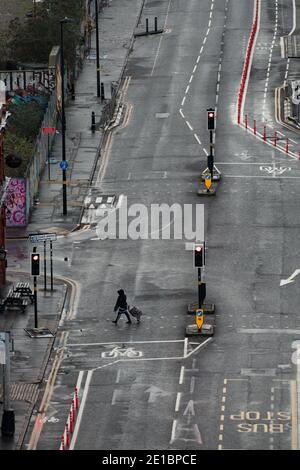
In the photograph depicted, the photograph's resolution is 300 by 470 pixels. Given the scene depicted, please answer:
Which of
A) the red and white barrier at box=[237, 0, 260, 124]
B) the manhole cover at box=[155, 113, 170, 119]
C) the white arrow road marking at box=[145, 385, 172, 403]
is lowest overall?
the red and white barrier at box=[237, 0, 260, 124]

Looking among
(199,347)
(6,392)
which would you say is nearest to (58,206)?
(199,347)

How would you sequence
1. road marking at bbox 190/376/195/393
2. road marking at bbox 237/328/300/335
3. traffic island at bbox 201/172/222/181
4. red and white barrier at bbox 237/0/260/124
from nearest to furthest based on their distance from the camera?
road marking at bbox 190/376/195/393, road marking at bbox 237/328/300/335, traffic island at bbox 201/172/222/181, red and white barrier at bbox 237/0/260/124

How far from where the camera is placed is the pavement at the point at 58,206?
85.4m

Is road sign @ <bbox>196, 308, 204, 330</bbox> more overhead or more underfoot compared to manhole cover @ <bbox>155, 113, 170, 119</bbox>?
more overhead

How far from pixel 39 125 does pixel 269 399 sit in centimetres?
4853

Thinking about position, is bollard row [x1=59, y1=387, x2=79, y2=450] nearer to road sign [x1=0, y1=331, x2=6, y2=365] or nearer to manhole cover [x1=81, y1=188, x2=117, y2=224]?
road sign [x1=0, y1=331, x2=6, y2=365]

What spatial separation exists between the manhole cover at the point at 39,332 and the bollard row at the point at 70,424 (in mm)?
8188

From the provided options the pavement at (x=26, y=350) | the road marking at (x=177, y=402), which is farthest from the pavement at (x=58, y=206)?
the road marking at (x=177, y=402)

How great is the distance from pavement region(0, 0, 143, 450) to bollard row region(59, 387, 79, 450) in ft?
3.54

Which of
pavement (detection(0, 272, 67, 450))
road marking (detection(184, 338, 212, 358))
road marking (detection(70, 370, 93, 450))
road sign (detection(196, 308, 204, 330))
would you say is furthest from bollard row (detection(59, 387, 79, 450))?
road sign (detection(196, 308, 204, 330))

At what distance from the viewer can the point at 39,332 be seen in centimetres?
9225

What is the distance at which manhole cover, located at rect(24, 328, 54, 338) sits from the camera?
9178 cm
